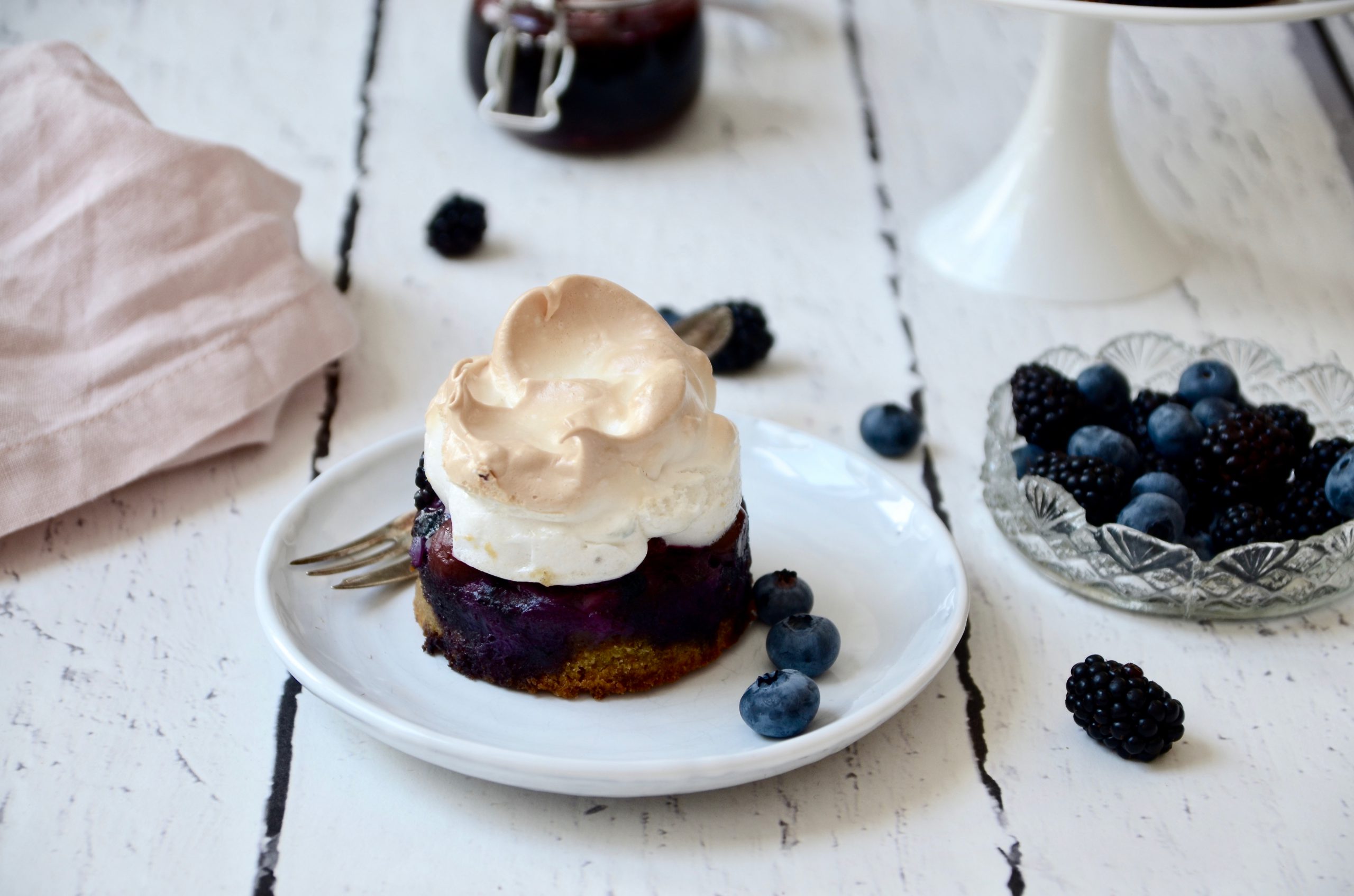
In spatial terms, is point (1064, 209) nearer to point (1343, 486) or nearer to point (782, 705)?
point (1343, 486)

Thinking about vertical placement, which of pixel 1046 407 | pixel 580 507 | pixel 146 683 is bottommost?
pixel 146 683

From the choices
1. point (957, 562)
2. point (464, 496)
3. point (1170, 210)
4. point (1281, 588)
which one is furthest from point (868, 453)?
point (1170, 210)

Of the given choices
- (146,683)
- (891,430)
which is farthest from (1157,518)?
(146,683)

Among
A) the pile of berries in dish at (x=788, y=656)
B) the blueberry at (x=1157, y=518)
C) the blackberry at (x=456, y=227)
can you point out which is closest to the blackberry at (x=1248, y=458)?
the blueberry at (x=1157, y=518)

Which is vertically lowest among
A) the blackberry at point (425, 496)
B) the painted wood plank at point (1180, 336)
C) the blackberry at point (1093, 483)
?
the painted wood plank at point (1180, 336)

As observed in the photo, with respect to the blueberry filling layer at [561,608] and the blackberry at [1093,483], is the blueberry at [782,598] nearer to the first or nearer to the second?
the blueberry filling layer at [561,608]

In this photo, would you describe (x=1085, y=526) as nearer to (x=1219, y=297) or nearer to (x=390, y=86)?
(x=1219, y=297)
